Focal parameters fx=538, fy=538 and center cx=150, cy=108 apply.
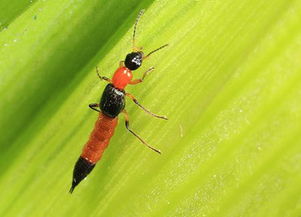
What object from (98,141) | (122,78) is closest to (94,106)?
(98,141)

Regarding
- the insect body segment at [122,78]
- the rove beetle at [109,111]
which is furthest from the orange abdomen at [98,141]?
the insect body segment at [122,78]

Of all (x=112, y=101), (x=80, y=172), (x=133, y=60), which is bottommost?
(x=80, y=172)

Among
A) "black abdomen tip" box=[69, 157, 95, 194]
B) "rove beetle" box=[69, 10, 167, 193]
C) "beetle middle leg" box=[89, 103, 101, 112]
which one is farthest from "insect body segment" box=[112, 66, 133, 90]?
"black abdomen tip" box=[69, 157, 95, 194]

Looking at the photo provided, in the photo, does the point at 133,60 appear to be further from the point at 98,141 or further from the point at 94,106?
the point at 98,141

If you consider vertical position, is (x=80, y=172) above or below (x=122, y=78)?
below

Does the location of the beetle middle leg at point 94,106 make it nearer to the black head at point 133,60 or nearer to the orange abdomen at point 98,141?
the orange abdomen at point 98,141

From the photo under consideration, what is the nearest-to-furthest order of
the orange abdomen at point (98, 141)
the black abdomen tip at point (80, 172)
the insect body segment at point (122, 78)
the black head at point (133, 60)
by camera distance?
the black abdomen tip at point (80, 172), the orange abdomen at point (98, 141), the black head at point (133, 60), the insect body segment at point (122, 78)

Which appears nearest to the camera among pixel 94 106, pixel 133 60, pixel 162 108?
pixel 162 108
